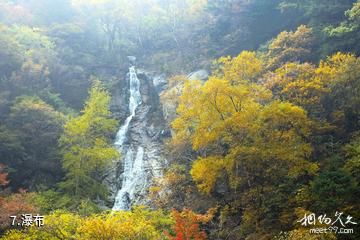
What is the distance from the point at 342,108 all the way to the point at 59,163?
21488mm

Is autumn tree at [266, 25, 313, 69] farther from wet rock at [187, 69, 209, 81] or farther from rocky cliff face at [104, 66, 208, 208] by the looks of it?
rocky cliff face at [104, 66, 208, 208]

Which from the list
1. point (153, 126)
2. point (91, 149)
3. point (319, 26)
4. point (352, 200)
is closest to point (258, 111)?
point (352, 200)

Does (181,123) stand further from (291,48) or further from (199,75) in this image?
(199,75)

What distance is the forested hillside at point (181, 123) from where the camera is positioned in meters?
17.6

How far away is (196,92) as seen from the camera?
2406 centimetres

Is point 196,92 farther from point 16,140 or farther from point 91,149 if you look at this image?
point 16,140

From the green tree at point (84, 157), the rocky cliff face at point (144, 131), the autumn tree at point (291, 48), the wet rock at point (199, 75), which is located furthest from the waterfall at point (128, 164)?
the autumn tree at point (291, 48)

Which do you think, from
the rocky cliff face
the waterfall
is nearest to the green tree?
the waterfall

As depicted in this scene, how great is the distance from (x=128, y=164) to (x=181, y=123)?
776 cm

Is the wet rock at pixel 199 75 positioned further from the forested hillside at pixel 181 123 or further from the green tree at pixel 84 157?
the green tree at pixel 84 157

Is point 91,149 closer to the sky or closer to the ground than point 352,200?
closer to the sky

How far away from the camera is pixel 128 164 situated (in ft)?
100

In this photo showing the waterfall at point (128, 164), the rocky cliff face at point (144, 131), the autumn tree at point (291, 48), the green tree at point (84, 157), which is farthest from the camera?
the autumn tree at point (291, 48)

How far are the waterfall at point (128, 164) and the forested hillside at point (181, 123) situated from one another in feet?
0.42
